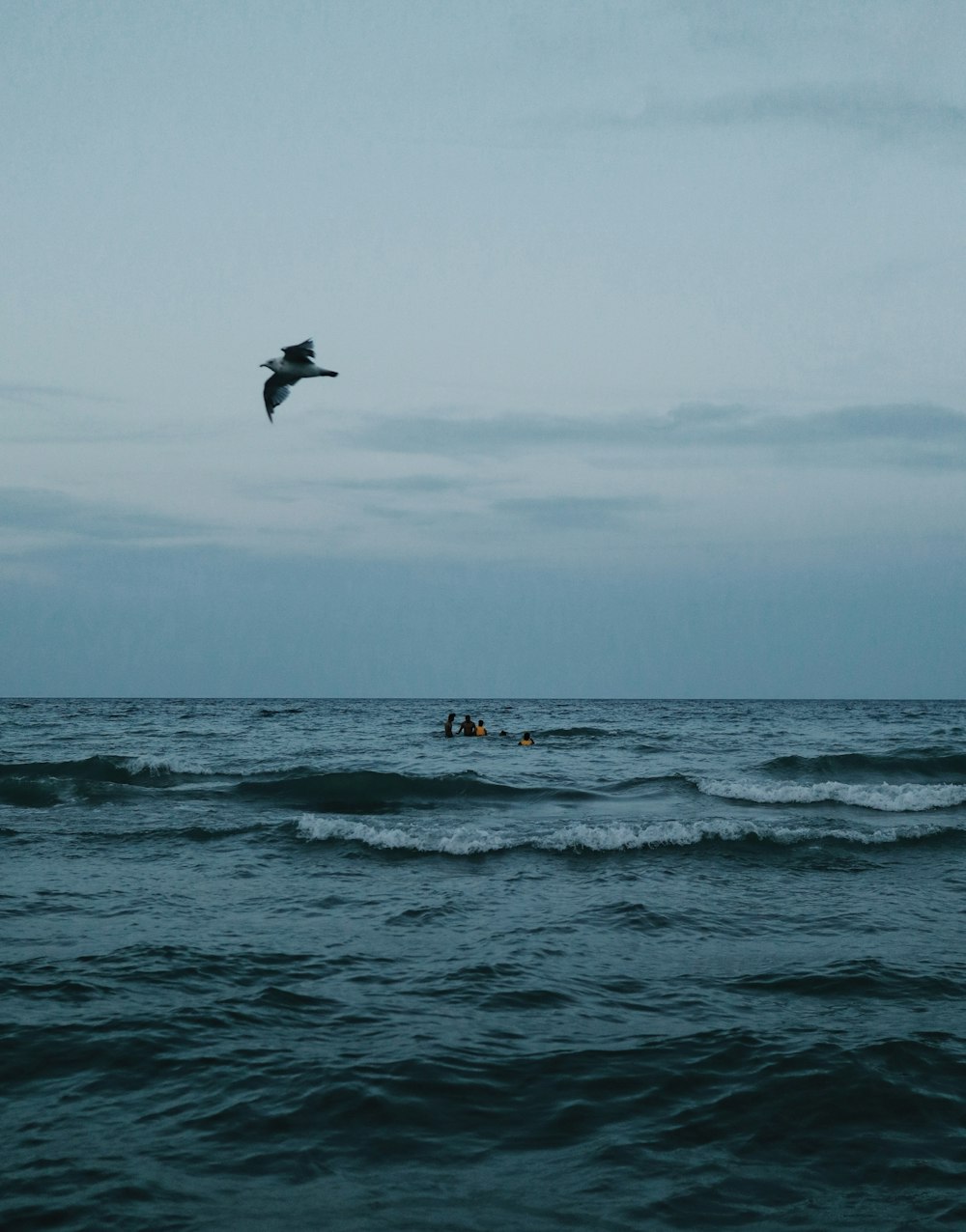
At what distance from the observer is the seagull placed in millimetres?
10789

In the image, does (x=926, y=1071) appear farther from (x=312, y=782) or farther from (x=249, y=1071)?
(x=312, y=782)

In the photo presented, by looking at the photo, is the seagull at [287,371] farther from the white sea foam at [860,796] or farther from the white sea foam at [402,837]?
the white sea foam at [860,796]

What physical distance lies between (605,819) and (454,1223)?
13.6 meters

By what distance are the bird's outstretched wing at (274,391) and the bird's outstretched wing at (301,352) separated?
0.57 m

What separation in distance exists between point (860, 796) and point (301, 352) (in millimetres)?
15255

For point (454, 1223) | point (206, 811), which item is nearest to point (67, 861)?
point (206, 811)

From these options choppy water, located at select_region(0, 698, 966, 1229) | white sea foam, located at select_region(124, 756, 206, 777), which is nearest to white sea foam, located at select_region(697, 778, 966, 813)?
choppy water, located at select_region(0, 698, 966, 1229)

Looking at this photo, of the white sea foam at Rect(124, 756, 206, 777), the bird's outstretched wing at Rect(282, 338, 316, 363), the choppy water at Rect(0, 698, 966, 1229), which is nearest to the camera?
the choppy water at Rect(0, 698, 966, 1229)

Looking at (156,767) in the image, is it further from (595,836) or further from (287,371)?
(287,371)

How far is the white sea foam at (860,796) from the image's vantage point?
1967 cm

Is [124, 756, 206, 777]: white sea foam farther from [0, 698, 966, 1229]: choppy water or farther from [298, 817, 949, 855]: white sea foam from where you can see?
[298, 817, 949, 855]: white sea foam

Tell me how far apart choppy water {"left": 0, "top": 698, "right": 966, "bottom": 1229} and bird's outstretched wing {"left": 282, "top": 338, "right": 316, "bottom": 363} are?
6.06 meters

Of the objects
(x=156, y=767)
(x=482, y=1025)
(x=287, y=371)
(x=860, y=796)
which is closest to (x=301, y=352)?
(x=287, y=371)

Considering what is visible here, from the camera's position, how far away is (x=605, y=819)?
709 inches
